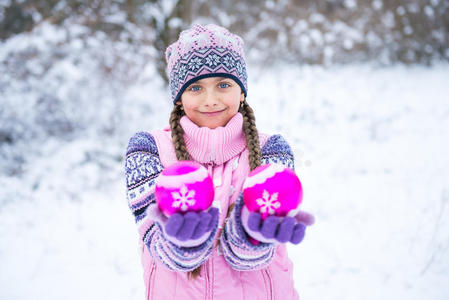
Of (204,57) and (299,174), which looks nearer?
(204,57)

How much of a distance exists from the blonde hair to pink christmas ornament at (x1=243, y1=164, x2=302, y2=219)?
0.23 metres

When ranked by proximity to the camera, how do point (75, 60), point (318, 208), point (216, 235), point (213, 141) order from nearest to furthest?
point (216, 235) → point (213, 141) → point (318, 208) → point (75, 60)

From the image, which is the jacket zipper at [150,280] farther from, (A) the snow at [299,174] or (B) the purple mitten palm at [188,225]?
(A) the snow at [299,174]

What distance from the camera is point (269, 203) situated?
0.87 m

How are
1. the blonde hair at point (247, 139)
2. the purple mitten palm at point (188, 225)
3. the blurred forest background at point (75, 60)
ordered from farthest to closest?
the blurred forest background at point (75, 60), the blonde hair at point (247, 139), the purple mitten palm at point (188, 225)

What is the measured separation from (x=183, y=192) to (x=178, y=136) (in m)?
0.45

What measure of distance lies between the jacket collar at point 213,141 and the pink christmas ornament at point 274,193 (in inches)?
12.3

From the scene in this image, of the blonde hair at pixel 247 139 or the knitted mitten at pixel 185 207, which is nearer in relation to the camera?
the knitted mitten at pixel 185 207

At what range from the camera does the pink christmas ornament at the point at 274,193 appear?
2.86ft

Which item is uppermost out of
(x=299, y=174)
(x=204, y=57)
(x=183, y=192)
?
(x=204, y=57)

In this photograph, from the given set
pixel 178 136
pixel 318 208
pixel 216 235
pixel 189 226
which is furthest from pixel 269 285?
pixel 318 208

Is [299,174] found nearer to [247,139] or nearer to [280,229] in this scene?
[247,139]

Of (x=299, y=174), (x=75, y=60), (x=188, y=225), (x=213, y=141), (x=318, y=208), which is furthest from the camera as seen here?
(x=75, y=60)

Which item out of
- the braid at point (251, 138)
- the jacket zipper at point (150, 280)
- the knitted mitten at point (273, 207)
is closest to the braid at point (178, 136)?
the braid at point (251, 138)
